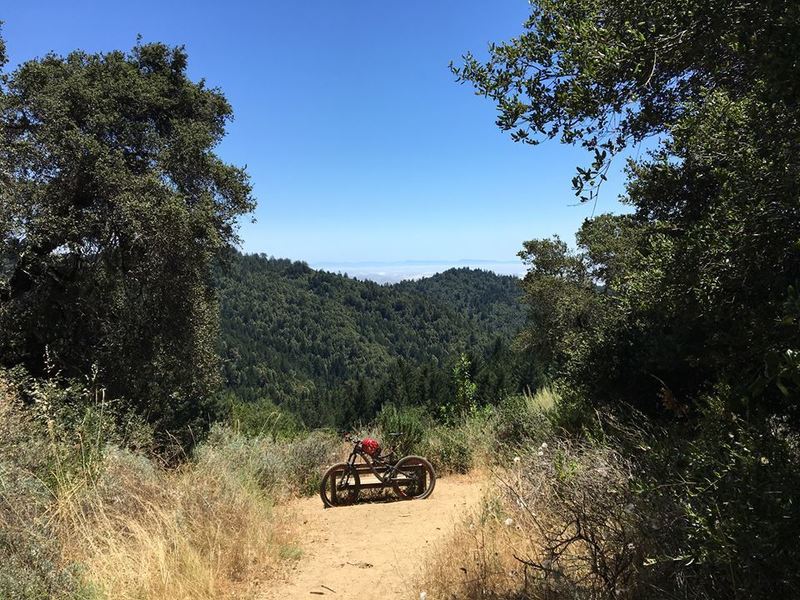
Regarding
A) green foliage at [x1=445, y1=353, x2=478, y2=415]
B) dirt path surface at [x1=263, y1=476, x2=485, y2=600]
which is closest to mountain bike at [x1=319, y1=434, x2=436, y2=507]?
dirt path surface at [x1=263, y1=476, x2=485, y2=600]

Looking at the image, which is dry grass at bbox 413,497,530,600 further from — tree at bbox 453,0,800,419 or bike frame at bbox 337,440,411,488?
bike frame at bbox 337,440,411,488

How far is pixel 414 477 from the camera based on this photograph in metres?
7.38

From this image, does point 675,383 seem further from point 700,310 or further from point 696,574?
point 696,574

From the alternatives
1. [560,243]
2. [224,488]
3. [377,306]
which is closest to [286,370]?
[377,306]

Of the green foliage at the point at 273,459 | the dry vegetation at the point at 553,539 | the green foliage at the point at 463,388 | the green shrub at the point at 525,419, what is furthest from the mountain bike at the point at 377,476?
the green foliage at the point at 463,388

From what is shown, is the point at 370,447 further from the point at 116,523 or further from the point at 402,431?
the point at 116,523

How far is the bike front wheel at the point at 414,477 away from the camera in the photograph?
734 cm

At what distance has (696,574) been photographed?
2.30 meters

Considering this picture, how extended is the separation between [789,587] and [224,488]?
4706 mm

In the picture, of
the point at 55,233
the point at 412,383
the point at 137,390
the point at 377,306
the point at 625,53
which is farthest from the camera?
the point at 377,306

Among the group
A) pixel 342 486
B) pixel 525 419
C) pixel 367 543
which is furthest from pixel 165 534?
pixel 525 419

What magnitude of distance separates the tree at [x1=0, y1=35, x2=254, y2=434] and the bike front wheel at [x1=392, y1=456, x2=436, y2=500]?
4.31 metres

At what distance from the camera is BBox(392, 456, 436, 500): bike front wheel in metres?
7.34

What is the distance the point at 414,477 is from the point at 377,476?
54 centimetres
